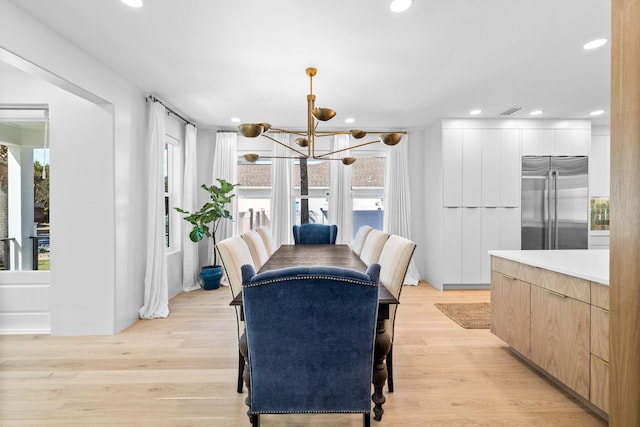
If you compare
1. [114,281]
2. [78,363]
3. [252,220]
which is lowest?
[78,363]

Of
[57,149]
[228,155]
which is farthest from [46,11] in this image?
[228,155]

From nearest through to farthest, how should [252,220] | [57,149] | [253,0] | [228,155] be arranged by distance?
[253,0], [57,149], [228,155], [252,220]

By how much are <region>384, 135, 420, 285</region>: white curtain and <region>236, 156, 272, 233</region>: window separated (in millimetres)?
2026

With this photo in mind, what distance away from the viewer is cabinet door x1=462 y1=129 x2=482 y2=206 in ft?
15.5

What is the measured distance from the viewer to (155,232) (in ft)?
11.9

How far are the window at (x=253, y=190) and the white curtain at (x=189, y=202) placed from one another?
811 millimetres

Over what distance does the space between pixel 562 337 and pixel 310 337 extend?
170 cm

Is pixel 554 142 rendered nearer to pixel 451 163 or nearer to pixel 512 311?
pixel 451 163

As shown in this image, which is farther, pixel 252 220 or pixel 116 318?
pixel 252 220

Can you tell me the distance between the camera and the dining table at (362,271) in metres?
1.72

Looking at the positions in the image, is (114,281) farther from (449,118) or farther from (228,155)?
(449,118)

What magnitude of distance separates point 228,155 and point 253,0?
335 cm

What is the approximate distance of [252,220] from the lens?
5.60 metres

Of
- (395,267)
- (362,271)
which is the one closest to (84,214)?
(362,271)
